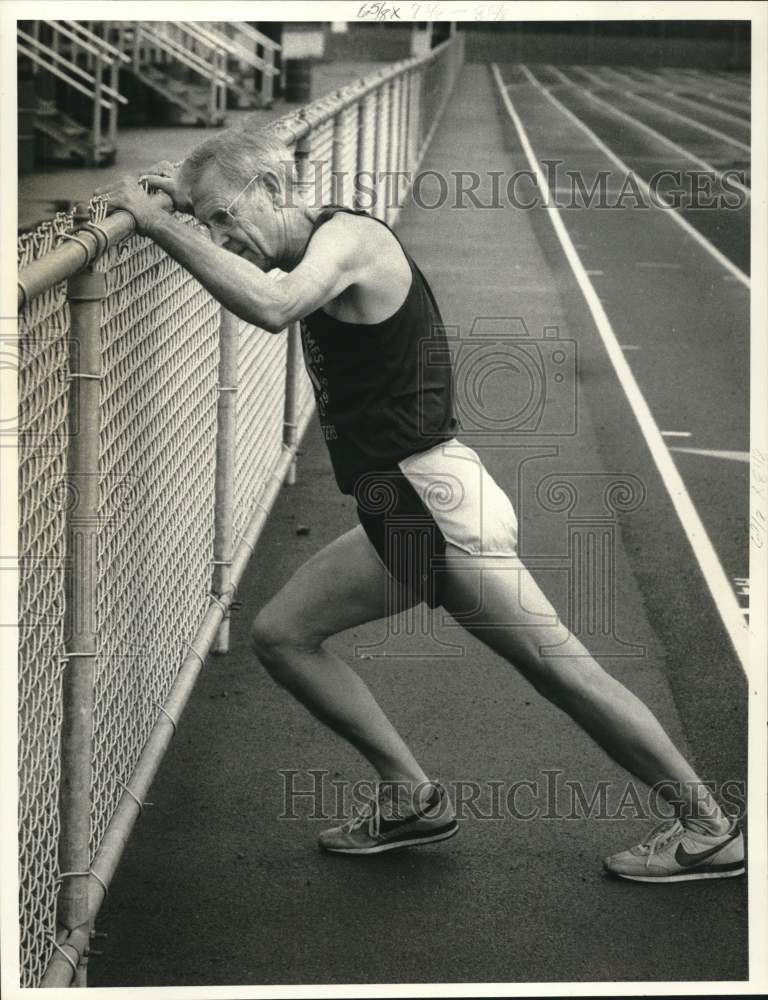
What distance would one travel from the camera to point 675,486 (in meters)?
8.21

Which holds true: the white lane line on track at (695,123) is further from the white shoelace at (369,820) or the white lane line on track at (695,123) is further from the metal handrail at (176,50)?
the white shoelace at (369,820)

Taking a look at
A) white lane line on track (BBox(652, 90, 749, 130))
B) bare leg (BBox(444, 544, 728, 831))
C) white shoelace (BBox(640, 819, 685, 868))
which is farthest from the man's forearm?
white lane line on track (BBox(652, 90, 749, 130))

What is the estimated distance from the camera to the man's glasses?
3553 mm

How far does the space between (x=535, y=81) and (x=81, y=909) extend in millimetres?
53863

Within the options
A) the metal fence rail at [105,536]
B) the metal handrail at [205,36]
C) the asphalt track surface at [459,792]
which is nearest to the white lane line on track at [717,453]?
the asphalt track surface at [459,792]

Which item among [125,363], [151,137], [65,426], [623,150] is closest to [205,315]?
[125,363]

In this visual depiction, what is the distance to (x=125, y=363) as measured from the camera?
415cm

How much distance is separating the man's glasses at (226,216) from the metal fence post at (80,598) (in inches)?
11.2

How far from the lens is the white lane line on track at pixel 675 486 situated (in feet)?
21.0

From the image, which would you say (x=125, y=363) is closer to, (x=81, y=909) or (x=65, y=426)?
(x=65, y=426)

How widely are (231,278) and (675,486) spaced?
518cm

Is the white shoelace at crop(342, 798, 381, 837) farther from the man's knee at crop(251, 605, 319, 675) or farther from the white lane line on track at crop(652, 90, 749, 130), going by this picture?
the white lane line on track at crop(652, 90, 749, 130)

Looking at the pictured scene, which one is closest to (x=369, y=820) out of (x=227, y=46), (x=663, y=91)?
(x=227, y=46)

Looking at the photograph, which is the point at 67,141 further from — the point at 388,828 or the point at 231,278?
the point at 231,278
